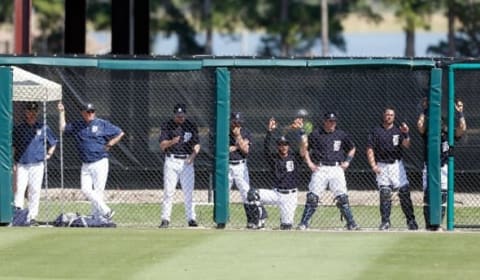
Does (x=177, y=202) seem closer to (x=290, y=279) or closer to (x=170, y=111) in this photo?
(x=170, y=111)

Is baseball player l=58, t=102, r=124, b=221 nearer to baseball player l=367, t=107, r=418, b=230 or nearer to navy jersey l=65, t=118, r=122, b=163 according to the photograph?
navy jersey l=65, t=118, r=122, b=163

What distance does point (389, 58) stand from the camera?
19250 mm

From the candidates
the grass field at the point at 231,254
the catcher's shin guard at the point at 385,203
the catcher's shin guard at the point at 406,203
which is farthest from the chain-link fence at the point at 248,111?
the grass field at the point at 231,254

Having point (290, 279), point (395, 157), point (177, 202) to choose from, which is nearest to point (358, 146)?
point (395, 157)

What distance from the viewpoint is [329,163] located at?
1966 cm

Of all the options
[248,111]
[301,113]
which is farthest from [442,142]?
[248,111]

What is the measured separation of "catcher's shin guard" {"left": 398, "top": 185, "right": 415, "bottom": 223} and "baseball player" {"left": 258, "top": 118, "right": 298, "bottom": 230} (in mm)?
1489

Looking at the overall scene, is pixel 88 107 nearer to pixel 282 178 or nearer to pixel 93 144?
pixel 93 144

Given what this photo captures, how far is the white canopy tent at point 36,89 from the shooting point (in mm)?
19734

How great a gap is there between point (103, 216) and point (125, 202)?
1.61 metres

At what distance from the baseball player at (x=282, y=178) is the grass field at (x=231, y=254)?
3.85 ft

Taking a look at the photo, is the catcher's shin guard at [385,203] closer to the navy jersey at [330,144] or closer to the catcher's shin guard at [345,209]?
the catcher's shin guard at [345,209]

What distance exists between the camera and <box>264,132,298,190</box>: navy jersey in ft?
65.6

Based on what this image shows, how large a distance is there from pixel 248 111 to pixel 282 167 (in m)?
0.91
